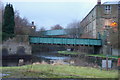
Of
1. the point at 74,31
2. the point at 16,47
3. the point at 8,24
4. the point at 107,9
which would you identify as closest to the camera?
the point at 16,47

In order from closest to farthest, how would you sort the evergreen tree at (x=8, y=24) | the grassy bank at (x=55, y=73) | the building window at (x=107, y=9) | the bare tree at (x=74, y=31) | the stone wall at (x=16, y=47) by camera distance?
the grassy bank at (x=55, y=73) → the stone wall at (x=16, y=47) → the evergreen tree at (x=8, y=24) → the building window at (x=107, y=9) → the bare tree at (x=74, y=31)

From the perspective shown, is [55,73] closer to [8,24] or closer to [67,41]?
[67,41]

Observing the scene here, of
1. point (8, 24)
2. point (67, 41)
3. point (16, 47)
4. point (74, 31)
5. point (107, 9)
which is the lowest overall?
point (16, 47)

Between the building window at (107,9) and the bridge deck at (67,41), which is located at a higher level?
the building window at (107,9)

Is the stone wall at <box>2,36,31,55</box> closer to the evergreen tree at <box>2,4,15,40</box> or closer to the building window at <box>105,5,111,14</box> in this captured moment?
the evergreen tree at <box>2,4,15,40</box>

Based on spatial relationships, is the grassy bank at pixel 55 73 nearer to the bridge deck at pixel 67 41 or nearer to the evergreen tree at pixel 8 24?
the bridge deck at pixel 67 41

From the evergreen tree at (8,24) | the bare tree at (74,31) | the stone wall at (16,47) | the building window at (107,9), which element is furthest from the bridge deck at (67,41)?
the bare tree at (74,31)

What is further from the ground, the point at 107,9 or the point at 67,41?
the point at 107,9

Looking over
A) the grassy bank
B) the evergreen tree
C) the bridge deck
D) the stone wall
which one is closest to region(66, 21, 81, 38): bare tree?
the bridge deck

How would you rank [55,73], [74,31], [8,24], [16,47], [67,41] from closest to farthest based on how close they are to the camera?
[55,73] < [16,47] < [67,41] < [8,24] < [74,31]

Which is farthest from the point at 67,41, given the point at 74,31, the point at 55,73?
the point at 55,73

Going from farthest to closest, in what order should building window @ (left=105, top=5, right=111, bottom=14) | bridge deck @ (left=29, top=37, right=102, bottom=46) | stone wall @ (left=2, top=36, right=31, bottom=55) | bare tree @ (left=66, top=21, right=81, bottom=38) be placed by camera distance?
bare tree @ (left=66, top=21, right=81, bottom=38) → building window @ (left=105, top=5, right=111, bottom=14) → bridge deck @ (left=29, top=37, right=102, bottom=46) → stone wall @ (left=2, top=36, right=31, bottom=55)

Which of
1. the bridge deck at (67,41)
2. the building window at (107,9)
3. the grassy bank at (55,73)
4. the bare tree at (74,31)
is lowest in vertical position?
the grassy bank at (55,73)

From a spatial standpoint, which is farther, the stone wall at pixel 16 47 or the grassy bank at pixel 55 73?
the stone wall at pixel 16 47
